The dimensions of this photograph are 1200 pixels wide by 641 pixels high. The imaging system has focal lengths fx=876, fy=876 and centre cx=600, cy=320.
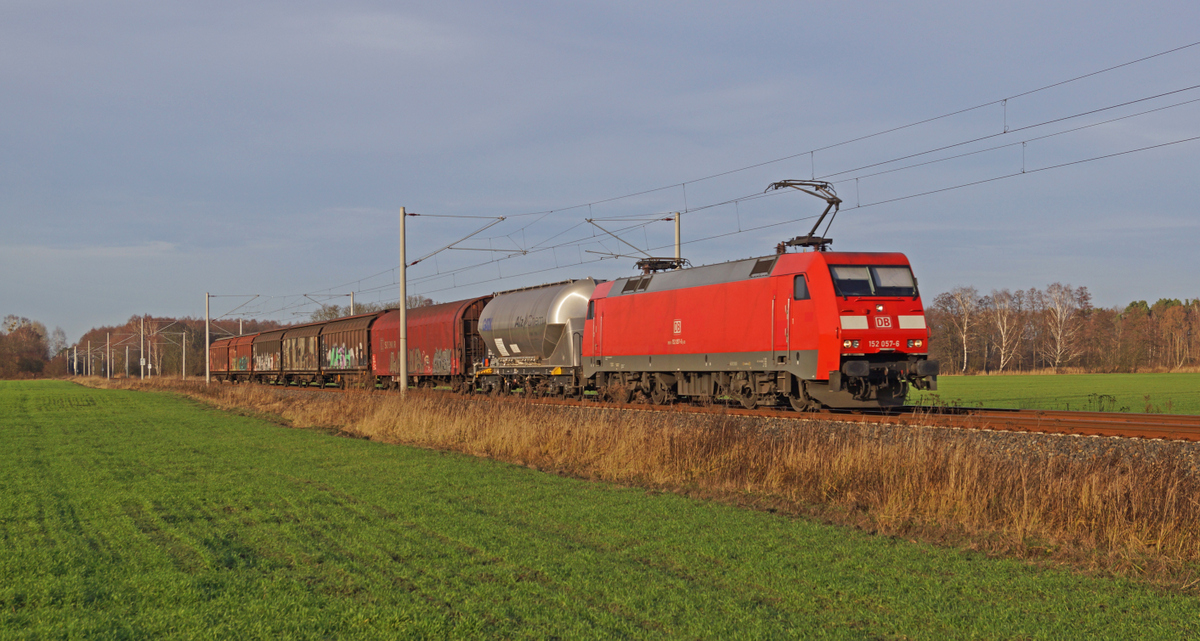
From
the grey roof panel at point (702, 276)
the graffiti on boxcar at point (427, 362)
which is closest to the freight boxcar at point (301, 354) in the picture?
the graffiti on boxcar at point (427, 362)

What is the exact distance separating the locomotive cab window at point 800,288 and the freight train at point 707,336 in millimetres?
25

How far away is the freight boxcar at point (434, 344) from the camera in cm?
3634

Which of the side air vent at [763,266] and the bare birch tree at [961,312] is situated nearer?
the side air vent at [763,266]

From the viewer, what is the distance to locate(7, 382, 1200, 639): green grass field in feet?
19.5

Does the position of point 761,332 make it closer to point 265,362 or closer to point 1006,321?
point 265,362

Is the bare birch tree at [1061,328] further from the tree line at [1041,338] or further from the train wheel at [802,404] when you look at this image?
the train wheel at [802,404]

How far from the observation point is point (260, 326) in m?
139

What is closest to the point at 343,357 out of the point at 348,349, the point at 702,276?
the point at 348,349

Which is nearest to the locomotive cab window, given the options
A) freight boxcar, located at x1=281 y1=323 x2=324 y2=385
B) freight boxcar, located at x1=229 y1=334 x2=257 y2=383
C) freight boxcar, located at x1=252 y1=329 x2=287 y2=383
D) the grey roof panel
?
the grey roof panel

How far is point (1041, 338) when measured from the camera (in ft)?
376

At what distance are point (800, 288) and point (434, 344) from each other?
22333 millimetres

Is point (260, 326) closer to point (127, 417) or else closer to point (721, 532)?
point (127, 417)

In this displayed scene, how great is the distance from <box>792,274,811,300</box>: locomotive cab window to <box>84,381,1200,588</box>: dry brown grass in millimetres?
5561

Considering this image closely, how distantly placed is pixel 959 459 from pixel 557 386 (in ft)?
69.5
